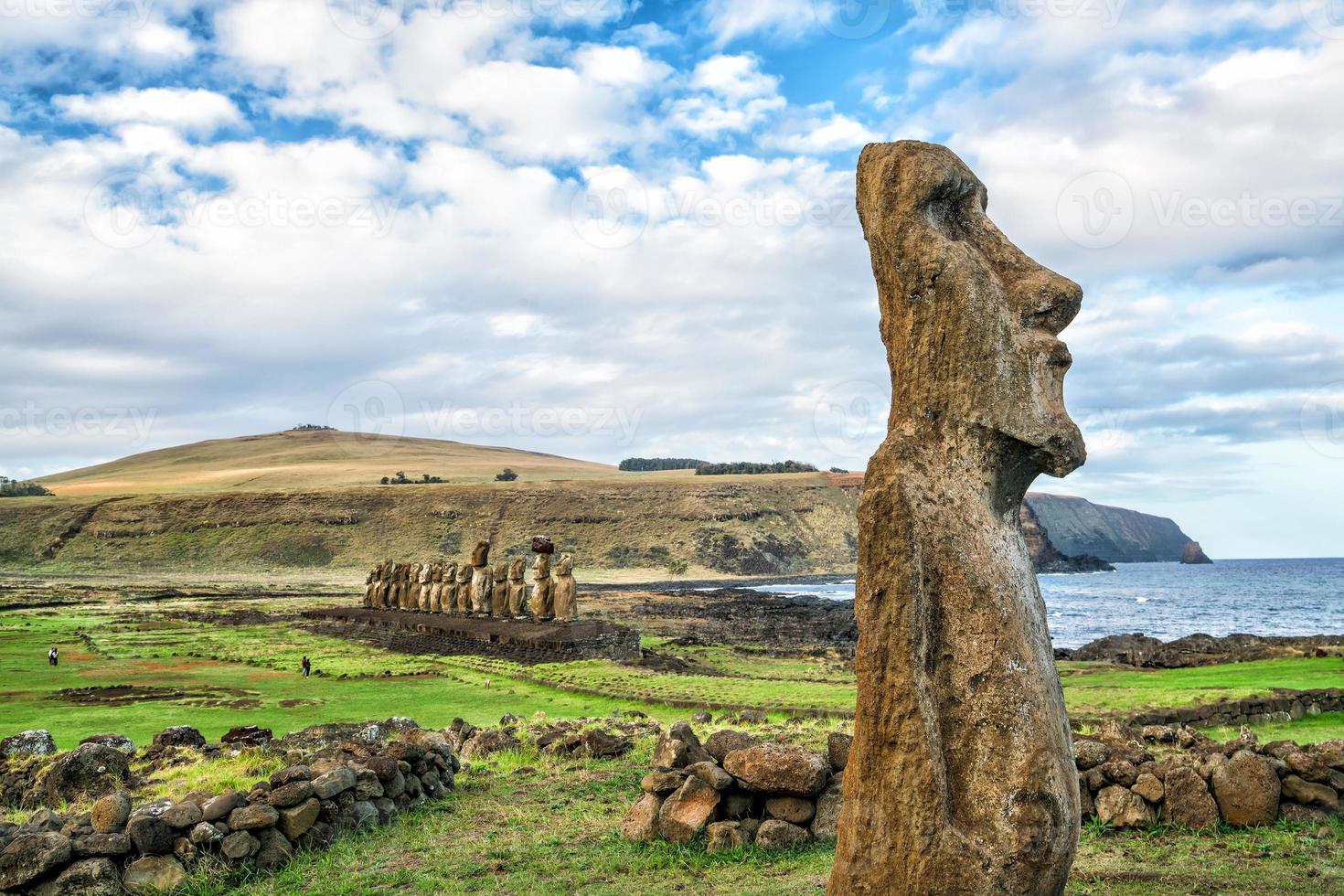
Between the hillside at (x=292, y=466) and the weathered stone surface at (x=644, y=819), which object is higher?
the hillside at (x=292, y=466)

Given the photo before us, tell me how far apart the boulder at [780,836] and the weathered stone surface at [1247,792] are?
3.55 meters

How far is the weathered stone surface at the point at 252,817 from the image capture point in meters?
7.91

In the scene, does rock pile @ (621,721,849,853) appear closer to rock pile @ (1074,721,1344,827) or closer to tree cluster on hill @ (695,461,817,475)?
rock pile @ (1074,721,1344,827)

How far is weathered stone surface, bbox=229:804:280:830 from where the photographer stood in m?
7.91

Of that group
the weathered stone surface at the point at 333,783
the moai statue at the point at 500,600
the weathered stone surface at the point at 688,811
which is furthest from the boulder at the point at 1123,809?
the moai statue at the point at 500,600

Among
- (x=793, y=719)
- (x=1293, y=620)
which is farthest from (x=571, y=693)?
(x=1293, y=620)

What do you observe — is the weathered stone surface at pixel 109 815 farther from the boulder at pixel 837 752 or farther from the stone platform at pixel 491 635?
the stone platform at pixel 491 635

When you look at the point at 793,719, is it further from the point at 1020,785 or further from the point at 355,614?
the point at 355,614

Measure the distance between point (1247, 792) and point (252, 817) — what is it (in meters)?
8.29

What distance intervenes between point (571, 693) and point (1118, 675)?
11798 millimetres

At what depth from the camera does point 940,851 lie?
4.63m

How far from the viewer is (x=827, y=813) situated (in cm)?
798

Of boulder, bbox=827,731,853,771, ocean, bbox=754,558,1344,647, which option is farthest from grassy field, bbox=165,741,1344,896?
ocean, bbox=754,558,1344,647

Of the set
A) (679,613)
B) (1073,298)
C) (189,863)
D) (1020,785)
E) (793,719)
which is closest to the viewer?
(1020,785)
